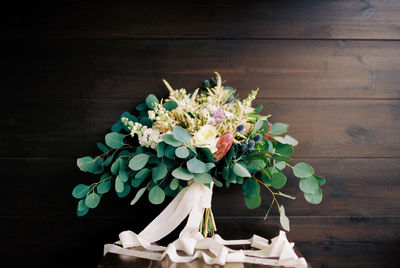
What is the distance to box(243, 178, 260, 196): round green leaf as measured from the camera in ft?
2.75

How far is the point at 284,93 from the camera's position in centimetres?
110

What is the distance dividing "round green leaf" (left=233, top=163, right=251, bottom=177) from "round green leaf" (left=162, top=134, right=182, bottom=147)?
0.56 feet

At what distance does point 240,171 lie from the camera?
76 centimetres

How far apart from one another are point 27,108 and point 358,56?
1339 millimetres

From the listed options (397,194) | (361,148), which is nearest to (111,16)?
(361,148)

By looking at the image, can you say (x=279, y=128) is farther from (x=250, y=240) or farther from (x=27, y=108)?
(x=27, y=108)

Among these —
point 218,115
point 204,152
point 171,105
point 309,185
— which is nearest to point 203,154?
point 204,152

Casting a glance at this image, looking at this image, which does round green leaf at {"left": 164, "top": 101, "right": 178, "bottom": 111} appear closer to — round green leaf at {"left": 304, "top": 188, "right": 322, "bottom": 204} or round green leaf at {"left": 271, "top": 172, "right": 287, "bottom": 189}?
round green leaf at {"left": 271, "top": 172, "right": 287, "bottom": 189}

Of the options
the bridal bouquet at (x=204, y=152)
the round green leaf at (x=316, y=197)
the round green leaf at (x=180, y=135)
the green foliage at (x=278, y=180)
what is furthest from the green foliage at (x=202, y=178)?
the round green leaf at (x=316, y=197)

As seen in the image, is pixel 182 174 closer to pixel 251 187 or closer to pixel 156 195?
pixel 156 195

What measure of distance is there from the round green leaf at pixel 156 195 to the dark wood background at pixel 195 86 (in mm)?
317

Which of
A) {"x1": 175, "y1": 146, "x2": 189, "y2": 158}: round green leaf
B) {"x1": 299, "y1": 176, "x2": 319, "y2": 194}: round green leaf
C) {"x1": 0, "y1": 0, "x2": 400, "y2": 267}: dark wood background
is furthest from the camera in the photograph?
{"x1": 0, "y1": 0, "x2": 400, "y2": 267}: dark wood background

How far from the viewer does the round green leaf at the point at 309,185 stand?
0.83 meters

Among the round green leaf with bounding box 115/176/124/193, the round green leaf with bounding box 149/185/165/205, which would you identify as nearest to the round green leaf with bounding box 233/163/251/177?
the round green leaf with bounding box 149/185/165/205
